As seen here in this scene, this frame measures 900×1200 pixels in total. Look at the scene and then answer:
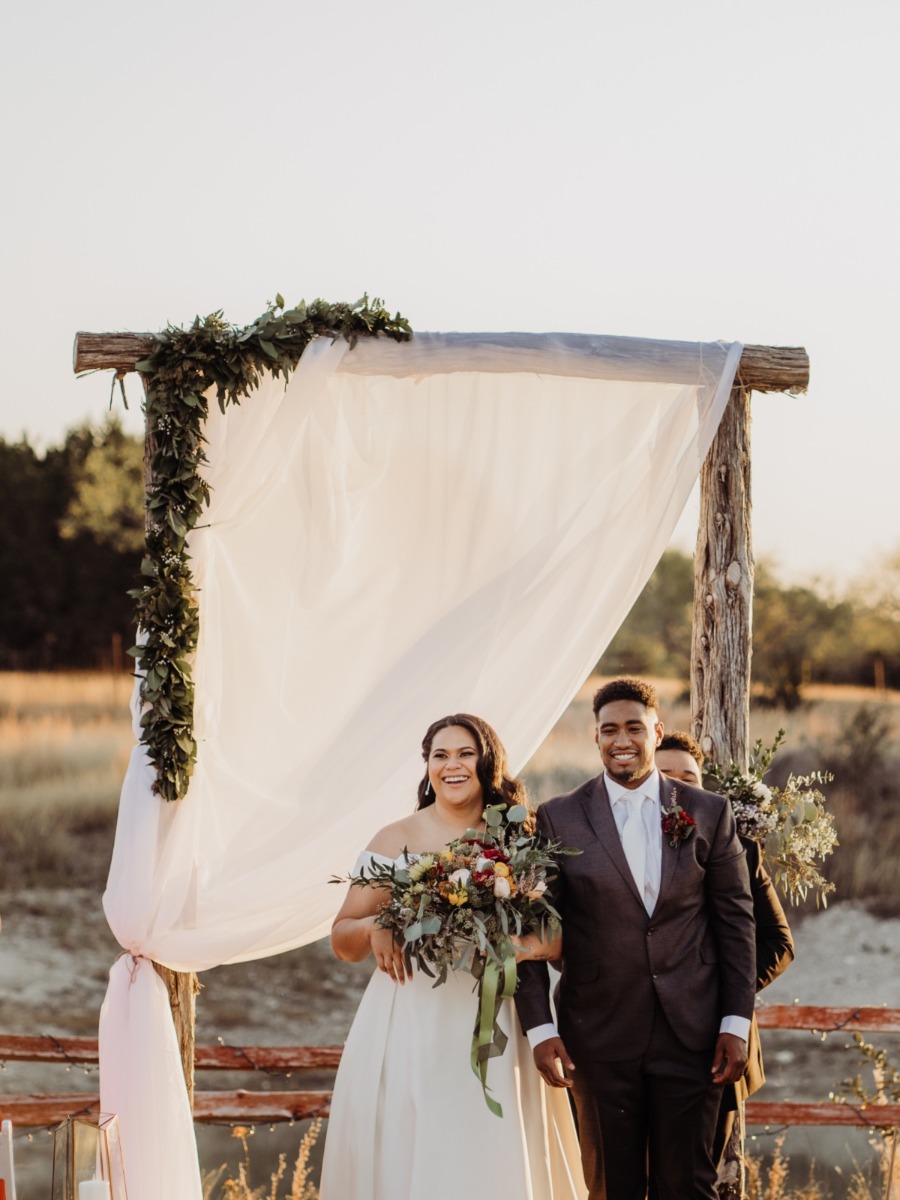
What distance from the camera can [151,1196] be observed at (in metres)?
4.37

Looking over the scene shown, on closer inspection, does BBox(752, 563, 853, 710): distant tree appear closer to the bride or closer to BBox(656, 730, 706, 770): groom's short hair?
BBox(656, 730, 706, 770): groom's short hair

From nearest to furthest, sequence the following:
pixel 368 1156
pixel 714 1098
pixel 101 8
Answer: pixel 714 1098 → pixel 368 1156 → pixel 101 8

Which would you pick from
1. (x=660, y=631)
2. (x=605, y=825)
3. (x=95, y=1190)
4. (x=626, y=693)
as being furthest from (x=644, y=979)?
(x=660, y=631)

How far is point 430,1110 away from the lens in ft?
13.0

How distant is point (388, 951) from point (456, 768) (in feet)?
1.81

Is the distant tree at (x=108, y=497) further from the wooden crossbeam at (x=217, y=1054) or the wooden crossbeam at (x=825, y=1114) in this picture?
the wooden crossbeam at (x=825, y=1114)

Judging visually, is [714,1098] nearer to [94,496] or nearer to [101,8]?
[101,8]

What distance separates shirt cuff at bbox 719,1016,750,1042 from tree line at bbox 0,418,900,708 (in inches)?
578

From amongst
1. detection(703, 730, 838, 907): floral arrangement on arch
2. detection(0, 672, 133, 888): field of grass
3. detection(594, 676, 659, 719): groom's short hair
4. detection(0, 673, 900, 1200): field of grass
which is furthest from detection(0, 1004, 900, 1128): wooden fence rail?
detection(0, 672, 133, 888): field of grass

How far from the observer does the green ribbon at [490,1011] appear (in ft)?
12.2

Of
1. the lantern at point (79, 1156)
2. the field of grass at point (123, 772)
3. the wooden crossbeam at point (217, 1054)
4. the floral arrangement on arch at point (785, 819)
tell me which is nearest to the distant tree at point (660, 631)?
the field of grass at point (123, 772)

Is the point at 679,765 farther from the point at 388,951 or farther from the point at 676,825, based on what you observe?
the point at 388,951

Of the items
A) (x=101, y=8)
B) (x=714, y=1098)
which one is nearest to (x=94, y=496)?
(x=101, y=8)

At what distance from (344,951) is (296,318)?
202cm
